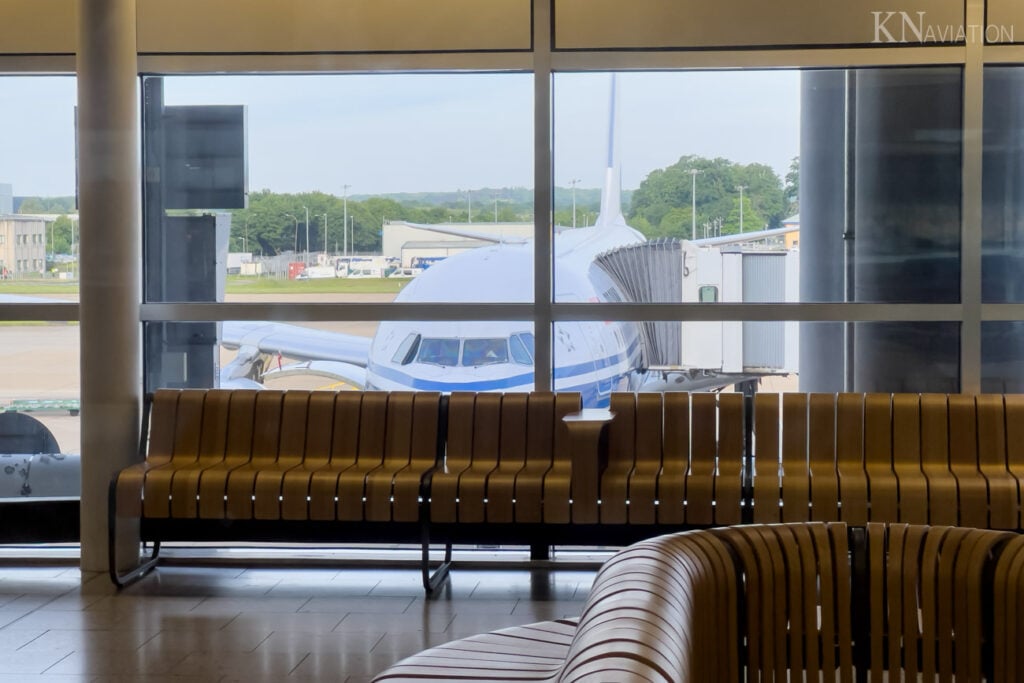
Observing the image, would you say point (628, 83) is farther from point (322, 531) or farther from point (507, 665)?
point (507, 665)

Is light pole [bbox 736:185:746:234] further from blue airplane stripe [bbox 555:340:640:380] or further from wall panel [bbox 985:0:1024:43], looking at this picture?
wall panel [bbox 985:0:1024:43]

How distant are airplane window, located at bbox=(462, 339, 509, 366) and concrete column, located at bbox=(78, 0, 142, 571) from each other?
6.15ft

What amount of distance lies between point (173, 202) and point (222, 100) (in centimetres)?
67

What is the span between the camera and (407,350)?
6.72 meters

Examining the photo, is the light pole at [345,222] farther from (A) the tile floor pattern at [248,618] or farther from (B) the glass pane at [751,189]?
(A) the tile floor pattern at [248,618]

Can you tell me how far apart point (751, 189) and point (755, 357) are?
3.16 feet

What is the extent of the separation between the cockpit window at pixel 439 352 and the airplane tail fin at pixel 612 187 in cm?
112

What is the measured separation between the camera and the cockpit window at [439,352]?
22.0ft

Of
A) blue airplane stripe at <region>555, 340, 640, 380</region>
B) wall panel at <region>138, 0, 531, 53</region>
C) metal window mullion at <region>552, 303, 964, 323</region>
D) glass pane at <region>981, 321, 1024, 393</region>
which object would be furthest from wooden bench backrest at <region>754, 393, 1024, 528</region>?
wall panel at <region>138, 0, 531, 53</region>

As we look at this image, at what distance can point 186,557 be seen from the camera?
21.6ft

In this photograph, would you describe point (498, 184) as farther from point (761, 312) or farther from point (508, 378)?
point (761, 312)

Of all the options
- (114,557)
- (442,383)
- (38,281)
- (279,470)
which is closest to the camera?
(114,557)

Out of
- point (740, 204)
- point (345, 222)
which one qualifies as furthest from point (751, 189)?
point (345, 222)

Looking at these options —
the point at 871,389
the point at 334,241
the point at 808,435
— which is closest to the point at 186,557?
the point at 334,241
